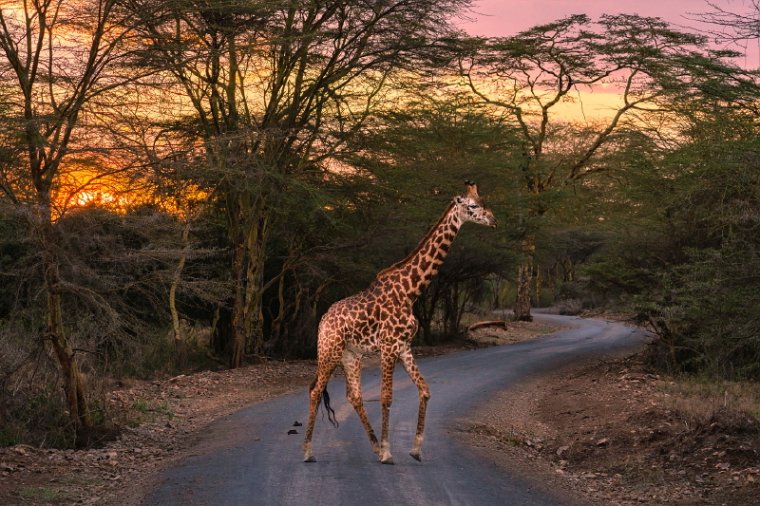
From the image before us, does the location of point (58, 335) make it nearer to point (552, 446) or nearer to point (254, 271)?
point (552, 446)

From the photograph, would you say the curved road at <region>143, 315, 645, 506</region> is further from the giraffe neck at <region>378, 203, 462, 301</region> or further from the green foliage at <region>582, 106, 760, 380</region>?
the green foliage at <region>582, 106, 760, 380</region>

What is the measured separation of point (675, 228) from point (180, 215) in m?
12.5

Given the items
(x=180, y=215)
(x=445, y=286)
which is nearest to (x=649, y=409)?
(x=180, y=215)

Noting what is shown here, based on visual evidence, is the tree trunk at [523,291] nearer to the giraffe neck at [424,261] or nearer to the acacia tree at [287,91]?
the acacia tree at [287,91]

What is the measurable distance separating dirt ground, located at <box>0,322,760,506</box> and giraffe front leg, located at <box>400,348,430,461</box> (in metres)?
1.24

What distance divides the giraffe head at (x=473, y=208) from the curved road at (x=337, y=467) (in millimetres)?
2955

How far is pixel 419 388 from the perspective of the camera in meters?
11.0

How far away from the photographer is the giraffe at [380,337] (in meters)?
11.4

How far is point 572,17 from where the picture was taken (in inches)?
1697

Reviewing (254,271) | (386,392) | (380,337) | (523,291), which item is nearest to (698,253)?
(254,271)

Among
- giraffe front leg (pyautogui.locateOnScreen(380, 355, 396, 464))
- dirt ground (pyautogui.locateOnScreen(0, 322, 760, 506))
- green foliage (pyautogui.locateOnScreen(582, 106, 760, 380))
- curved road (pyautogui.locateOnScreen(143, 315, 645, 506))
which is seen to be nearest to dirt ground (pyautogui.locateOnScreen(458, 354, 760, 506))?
dirt ground (pyautogui.locateOnScreen(0, 322, 760, 506))

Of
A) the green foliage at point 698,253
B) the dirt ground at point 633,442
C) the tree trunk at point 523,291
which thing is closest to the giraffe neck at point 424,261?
the dirt ground at point 633,442

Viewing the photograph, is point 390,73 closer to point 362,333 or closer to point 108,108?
point 108,108

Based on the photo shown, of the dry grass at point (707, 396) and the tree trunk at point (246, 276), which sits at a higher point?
the tree trunk at point (246, 276)
